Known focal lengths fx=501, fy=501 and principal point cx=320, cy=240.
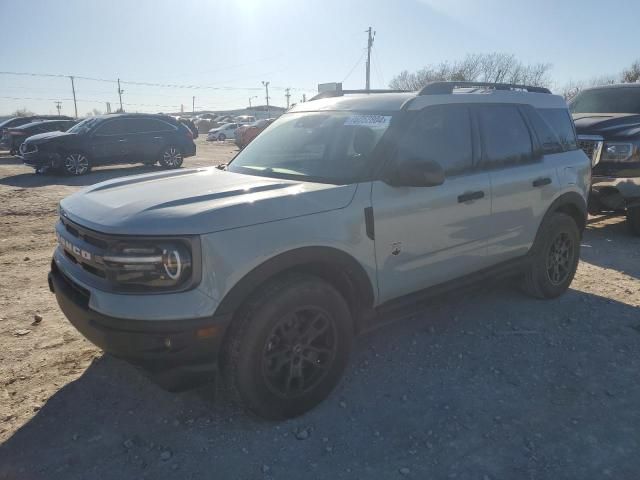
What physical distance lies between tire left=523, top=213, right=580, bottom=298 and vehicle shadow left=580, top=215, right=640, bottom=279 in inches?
50.1

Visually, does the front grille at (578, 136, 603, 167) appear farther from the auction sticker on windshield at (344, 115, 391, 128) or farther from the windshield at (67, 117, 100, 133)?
the windshield at (67, 117, 100, 133)

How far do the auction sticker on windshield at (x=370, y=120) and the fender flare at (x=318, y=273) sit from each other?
1017mm

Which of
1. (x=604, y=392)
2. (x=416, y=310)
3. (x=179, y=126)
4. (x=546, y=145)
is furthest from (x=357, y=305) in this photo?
(x=179, y=126)

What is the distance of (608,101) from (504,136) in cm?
572

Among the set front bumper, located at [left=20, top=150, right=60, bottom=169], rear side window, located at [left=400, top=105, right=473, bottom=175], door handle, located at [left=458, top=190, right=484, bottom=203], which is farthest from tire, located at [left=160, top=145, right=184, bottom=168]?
door handle, located at [left=458, top=190, right=484, bottom=203]

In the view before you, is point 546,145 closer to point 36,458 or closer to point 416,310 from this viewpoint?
point 416,310

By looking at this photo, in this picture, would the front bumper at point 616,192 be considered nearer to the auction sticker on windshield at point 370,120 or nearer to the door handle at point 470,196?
the door handle at point 470,196

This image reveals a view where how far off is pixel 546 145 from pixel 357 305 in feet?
8.42

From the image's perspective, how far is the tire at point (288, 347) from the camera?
2674mm

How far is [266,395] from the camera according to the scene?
112 inches

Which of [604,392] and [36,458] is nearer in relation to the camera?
[36,458]

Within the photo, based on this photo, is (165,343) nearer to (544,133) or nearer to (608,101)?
(544,133)

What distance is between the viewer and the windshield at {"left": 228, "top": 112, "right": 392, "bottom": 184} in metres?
3.30

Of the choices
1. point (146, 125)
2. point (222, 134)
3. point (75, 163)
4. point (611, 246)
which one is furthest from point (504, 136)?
point (222, 134)
